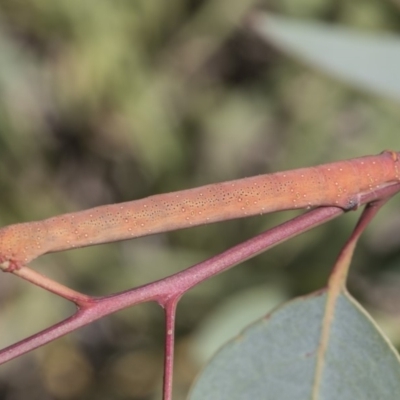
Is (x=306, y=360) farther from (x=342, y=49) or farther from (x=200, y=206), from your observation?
(x=342, y=49)

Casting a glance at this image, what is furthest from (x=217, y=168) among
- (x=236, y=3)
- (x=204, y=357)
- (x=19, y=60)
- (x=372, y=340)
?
(x=372, y=340)

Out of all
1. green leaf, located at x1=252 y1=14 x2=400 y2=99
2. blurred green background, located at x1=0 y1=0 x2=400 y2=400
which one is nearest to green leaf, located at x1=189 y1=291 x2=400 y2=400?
green leaf, located at x1=252 y1=14 x2=400 y2=99

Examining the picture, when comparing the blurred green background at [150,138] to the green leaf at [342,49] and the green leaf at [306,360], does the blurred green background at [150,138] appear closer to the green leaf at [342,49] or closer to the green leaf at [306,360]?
the green leaf at [342,49]

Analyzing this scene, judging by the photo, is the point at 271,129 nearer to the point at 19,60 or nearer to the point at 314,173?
the point at 19,60

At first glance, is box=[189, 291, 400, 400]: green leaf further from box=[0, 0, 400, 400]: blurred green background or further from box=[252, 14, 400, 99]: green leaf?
box=[0, 0, 400, 400]: blurred green background


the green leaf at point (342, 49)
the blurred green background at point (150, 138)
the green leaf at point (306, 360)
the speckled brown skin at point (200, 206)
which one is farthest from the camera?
the blurred green background at point (150, 138)

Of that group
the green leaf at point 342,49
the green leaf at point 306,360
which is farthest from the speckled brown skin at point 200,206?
the green leaf at point 342,49
